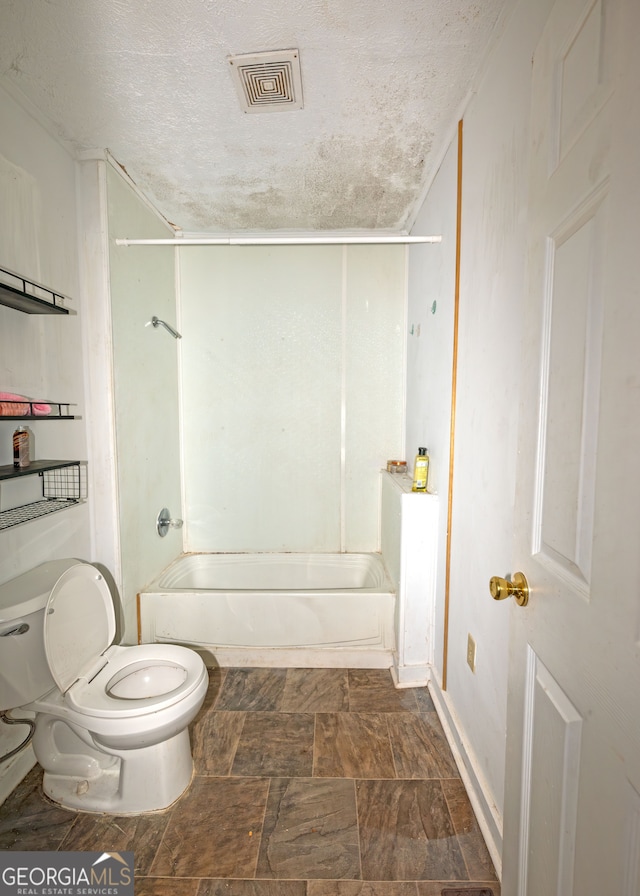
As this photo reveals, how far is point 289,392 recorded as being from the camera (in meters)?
2.86

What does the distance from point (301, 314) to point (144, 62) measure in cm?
153

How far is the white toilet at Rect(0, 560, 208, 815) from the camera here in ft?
4.49

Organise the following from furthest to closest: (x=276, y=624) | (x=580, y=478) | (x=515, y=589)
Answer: (x=276, y=624) < (x=515, y=589) < (x=580, y=478)

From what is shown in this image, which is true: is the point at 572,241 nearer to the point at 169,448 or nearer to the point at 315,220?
the point at 315,220

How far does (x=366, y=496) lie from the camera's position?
2918 millimetres

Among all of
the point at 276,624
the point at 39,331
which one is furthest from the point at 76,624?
the point at 39,331

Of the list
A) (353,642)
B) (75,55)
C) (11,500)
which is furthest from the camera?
(353,642)

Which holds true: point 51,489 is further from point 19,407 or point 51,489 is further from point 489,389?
point 489,389

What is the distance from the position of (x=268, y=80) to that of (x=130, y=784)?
2482 mm

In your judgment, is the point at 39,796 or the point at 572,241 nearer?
the point at 572,241

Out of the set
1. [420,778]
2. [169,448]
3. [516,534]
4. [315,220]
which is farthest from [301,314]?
[420,778]

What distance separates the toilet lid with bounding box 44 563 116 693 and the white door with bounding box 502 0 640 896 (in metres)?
1.39

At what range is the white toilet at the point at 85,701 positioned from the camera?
1.37m

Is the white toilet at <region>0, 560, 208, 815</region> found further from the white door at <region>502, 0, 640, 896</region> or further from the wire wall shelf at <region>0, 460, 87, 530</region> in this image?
the white door at <region>502, 0, 640, 896</region>
